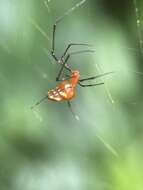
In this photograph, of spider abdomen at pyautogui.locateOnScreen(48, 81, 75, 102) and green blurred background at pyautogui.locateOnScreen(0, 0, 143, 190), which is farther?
green blurred background at pyautogui.locateOnScreen(0, 0, 143, 190)

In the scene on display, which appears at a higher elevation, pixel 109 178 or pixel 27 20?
pixel 27 20

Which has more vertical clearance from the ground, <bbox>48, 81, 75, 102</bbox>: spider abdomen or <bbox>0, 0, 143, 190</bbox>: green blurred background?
<bbox>48, 81, 75, 102</bbox>: spider abdomen

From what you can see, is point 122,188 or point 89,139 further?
point 89,139

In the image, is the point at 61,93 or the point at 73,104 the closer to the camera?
the point at 61,93

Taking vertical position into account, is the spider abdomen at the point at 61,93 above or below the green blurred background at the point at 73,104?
above

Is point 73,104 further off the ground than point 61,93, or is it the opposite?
point 61,93

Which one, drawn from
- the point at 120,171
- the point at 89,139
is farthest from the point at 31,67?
the point at 120,171

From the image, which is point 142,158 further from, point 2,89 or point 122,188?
point 2,89

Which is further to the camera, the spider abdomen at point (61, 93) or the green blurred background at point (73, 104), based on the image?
the green blurred background at point (73, 104)
